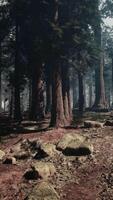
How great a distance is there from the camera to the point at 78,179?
46.1 feet

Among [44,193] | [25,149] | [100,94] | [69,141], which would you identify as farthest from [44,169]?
[100,94]

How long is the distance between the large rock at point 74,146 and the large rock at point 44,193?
3.77 metres

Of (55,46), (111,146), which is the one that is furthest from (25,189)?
(55,46)

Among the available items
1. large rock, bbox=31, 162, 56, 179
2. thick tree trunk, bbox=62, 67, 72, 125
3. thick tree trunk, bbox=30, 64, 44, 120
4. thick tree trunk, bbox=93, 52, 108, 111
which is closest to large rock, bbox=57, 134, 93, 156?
large rock, bbox=31, 162, 56, 179

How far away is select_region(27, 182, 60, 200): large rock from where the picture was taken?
41.0 ft

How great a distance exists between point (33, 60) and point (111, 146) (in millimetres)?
14371

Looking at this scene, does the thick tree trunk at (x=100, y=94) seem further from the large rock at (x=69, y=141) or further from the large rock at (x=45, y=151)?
the large rock at (x=45, y=151)

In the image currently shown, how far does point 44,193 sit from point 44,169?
2.00 meters

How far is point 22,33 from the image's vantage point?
3150 centimetres

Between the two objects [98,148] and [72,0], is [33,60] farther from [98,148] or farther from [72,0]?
[98,148]

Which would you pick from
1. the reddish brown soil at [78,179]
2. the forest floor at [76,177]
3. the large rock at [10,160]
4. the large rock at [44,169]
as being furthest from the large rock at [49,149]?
the large rock at [44,169]

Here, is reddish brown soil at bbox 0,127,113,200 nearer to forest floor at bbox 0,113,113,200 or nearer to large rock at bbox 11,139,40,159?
forest floor at bbox 0,113,113,200

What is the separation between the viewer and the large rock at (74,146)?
1639 centimetres

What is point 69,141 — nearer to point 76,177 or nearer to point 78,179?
point 76,177
